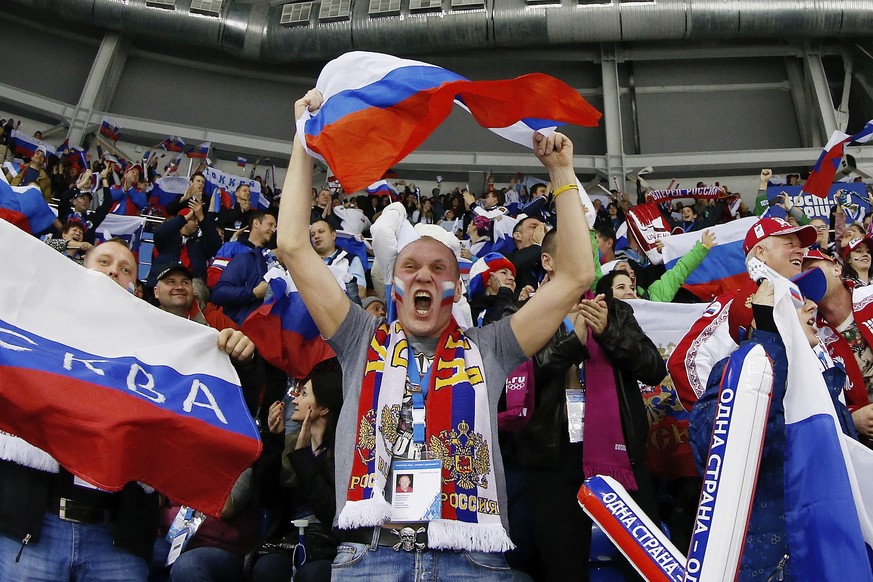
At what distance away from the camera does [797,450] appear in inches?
96.5

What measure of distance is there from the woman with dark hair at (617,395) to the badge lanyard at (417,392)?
105 centimetres

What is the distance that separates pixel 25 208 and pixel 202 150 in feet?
35.7

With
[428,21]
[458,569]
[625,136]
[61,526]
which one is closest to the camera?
[458,569]

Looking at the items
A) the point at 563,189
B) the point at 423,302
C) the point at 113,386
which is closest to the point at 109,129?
the point at 113,386

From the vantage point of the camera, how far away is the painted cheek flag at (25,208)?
19.8 feet

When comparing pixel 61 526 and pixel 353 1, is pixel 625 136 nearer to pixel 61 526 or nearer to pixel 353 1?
pixel 353 1

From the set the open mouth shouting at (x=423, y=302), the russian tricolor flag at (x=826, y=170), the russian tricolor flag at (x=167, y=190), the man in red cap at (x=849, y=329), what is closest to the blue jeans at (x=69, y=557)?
the open mouth shouting at (x=423, y=302)

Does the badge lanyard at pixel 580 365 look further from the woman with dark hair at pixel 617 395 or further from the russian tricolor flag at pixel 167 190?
the russian tricolor flag at pixel 167 190

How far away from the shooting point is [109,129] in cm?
1672

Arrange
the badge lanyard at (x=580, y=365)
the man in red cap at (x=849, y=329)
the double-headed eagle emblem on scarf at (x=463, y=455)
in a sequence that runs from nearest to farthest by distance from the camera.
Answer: the double-headed eagle emblem on scarf at (x=463, y=455), the badge lanyard at (x=580, y=365), the man in red cap at (x=849, y=329)

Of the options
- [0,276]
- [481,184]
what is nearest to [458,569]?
[0,276]

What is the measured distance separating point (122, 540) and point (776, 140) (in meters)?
17.6

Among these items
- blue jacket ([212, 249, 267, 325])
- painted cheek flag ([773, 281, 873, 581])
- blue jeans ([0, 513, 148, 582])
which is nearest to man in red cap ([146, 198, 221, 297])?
blue jacket ([212, 249, 267, 325])

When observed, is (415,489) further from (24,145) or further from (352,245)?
(24,145)
